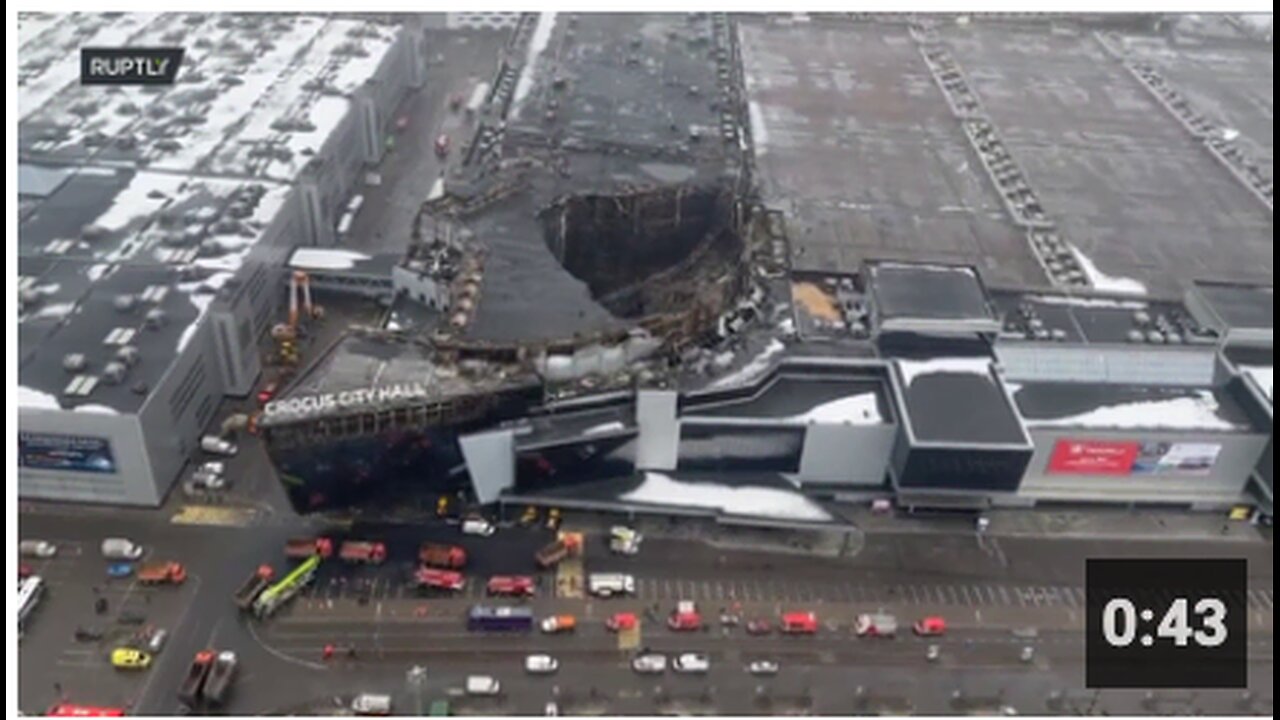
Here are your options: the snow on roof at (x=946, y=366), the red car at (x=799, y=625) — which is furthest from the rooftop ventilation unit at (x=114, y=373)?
the snow on roof at (x=946, y=366)

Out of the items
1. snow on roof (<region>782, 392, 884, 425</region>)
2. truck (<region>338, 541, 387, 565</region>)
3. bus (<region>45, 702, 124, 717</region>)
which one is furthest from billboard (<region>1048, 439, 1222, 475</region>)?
bus (<region>45, 702, 124, 717</region>)

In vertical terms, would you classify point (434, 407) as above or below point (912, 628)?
above

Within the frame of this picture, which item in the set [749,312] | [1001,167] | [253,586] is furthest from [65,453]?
[1001,167]

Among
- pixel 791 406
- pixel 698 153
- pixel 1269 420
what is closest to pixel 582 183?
pixel 698 153

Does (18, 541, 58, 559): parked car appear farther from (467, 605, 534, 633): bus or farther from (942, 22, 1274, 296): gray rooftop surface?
(942, 22, 1274, 296): gray rooftop surface

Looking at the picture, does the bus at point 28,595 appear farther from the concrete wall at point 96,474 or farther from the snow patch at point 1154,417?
the snow patch at point 1154,417

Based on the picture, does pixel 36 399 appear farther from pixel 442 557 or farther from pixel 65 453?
pixel 442 557

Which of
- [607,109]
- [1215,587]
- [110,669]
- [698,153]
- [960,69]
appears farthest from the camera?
[960,69]

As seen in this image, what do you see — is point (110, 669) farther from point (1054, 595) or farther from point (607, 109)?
point (607, 109)
